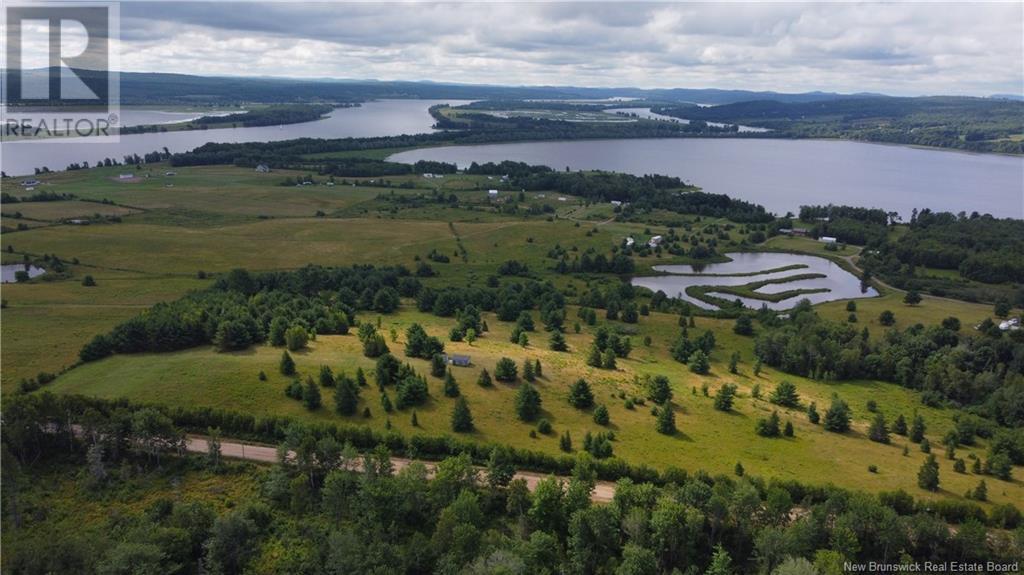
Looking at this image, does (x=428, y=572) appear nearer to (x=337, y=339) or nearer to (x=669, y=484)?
(x=669, y=484)

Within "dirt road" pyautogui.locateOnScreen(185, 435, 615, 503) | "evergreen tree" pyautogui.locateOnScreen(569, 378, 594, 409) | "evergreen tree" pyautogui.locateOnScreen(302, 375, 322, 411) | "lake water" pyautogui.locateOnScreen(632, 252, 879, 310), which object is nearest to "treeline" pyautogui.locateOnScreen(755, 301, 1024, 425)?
"lake water" pyautogui.locateOnScreen(632, 252, 879, 310)

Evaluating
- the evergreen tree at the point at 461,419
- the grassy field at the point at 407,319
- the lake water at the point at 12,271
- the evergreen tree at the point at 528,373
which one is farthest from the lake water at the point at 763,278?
the lake water at the point at 12,271

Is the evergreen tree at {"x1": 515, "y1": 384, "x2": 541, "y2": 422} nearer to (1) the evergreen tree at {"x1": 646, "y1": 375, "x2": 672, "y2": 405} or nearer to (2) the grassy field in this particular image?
(2) the grassy field

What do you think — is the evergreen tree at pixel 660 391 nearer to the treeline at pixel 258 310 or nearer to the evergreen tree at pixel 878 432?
the evergreen tree at pixel 878 432

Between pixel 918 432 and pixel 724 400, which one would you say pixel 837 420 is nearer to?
pixel 918 432

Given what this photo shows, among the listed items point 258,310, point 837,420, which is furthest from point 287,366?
point 837,420

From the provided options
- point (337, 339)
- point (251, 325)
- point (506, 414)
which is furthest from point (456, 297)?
point (506, 414)
